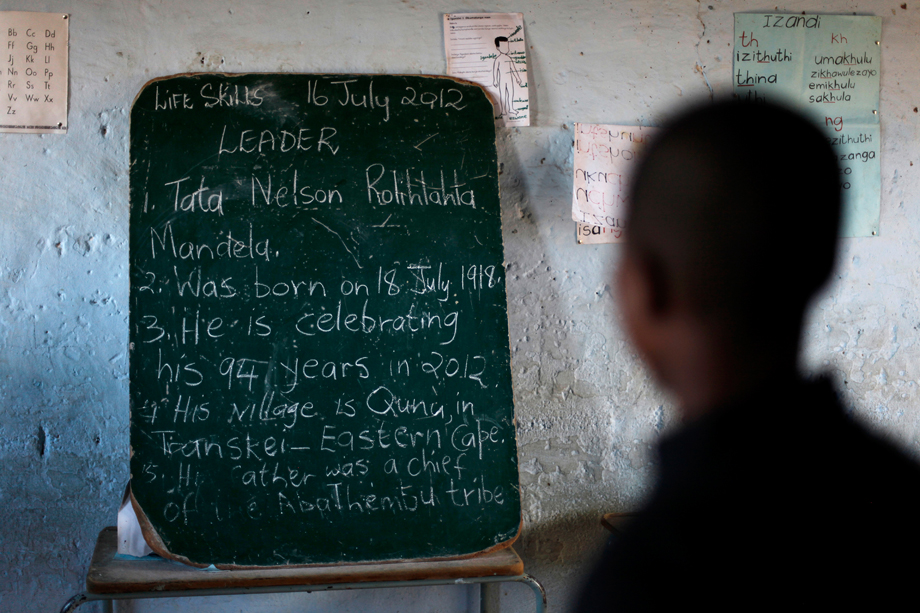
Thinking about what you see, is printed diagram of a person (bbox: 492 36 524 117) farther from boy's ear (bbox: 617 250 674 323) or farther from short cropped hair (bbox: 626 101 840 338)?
boy's ear (bbox: 617 250 674 323)

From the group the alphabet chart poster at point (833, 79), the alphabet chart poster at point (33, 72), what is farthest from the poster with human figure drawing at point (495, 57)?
the alphabet chart poster at point (33, 72)

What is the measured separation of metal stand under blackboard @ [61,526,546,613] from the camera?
4.40 feet

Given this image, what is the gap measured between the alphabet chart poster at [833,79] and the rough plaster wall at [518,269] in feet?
0.14

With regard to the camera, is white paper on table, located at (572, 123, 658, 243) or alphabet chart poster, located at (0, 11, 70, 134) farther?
white paper on table, located at (572, 123, 658, 243)

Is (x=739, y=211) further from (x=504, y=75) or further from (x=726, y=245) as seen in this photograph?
(x=504, y=75)

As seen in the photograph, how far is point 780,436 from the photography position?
1905 millimetres

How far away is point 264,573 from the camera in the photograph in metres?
1.40

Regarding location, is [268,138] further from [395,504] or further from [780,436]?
[780,436]

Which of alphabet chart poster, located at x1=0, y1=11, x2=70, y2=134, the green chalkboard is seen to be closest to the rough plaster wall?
alphabet chart poster, located at x1=0, y1=11, x2=70, y2=134

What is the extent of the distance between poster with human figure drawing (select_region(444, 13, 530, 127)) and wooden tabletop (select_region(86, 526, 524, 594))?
47.6 inches

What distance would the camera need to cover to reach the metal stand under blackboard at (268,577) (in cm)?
134

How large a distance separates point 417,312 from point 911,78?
174 cm

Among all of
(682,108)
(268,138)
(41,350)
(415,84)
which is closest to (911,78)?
(682,108)

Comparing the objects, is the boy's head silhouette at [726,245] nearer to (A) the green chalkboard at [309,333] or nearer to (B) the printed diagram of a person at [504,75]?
(B) the printed diagram of a person at [504,75]
